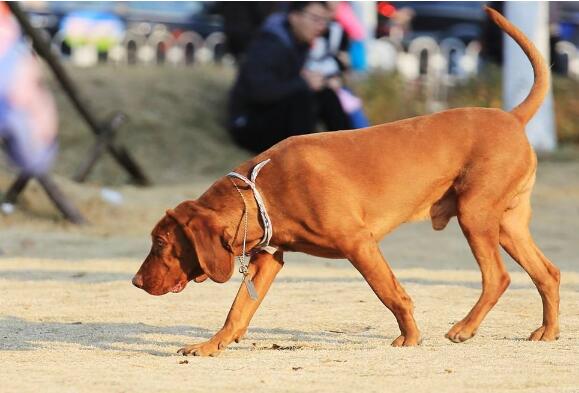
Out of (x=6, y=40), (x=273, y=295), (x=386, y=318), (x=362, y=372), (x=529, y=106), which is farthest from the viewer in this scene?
(x=6, y=40)

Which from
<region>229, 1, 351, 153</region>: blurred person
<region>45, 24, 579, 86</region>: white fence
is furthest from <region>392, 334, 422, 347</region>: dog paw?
<region>45, 24, 579, 86</region>: white fence

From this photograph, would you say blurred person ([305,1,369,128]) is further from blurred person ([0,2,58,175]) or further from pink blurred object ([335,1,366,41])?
blurred person ([0,2,58,175])

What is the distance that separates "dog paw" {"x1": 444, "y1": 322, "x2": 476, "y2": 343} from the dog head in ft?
3.58

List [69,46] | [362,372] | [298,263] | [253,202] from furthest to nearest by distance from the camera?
[69,46]
[298,263]
[253,202]
[362,372]

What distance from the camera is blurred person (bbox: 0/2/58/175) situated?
38.2ft

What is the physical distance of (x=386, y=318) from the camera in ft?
23.1

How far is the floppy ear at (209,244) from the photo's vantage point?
5852mm

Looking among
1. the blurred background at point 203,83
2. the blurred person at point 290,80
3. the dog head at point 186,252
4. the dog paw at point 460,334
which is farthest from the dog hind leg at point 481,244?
the blurred person at point 290,80

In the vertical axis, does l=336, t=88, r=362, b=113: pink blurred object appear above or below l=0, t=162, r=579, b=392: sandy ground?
below

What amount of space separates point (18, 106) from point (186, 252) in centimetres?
634

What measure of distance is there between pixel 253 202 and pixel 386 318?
1.41 metres

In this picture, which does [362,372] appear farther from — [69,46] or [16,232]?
[69,46]

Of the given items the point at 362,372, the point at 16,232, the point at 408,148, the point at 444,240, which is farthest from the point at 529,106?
the point at 16,232

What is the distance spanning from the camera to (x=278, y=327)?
22.4 feet
